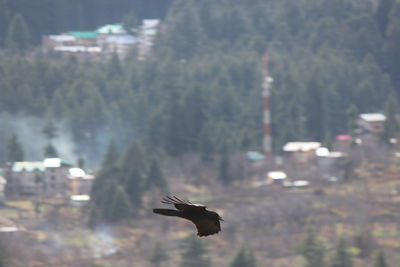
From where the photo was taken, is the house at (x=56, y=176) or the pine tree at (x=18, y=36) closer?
the house at (x=56, y=176)

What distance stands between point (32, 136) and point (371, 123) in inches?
480

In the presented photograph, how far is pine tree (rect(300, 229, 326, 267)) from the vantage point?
2639cm

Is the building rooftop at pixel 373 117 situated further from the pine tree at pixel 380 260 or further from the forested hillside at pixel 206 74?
the pine tree at pixel 380 260

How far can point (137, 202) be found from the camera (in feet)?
114

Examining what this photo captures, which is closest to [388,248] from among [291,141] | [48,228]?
[48,228]

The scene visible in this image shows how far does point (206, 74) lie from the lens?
5278 cm

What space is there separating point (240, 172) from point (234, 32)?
22.3 metres

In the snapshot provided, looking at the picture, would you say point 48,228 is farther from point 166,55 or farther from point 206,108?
point 166,55

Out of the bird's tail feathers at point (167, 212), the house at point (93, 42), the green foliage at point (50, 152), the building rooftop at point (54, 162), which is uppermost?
the house at point (93, 42)

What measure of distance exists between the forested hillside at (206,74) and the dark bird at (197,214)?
37207 millimetres

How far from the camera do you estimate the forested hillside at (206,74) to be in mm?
43344

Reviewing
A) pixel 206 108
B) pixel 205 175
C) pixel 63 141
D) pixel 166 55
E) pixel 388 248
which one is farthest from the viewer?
pixel 166 55

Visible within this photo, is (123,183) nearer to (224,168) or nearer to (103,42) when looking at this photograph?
(224,168)

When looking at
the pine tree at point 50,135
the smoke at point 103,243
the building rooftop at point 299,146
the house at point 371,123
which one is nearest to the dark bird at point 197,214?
the smoke at point 103,243
